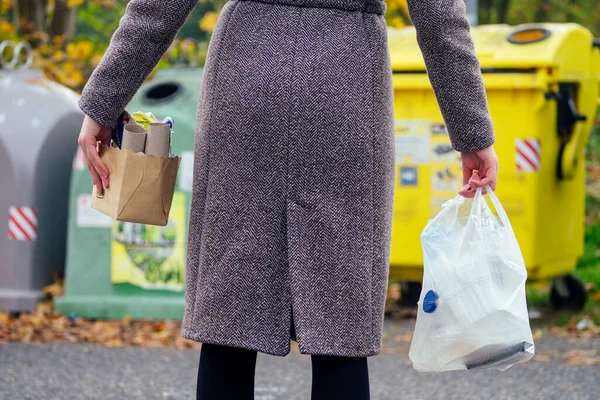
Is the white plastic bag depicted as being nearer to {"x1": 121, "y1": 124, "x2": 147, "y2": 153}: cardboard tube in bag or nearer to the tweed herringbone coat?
the tweed herringbone coat

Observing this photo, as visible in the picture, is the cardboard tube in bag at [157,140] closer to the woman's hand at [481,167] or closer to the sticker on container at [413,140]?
the woman's hand at [481,167]

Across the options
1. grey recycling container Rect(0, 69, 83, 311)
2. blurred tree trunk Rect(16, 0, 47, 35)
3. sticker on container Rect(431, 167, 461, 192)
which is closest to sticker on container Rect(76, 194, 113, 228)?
grey recycling container Rect(0, 69, 83, 311)

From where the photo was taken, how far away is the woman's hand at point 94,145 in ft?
7.54

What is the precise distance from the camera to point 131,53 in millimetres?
2258

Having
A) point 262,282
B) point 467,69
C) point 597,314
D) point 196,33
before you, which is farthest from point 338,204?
point 196,33

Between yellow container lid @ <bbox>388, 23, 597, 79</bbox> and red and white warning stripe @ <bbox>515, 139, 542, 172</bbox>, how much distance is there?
43cm

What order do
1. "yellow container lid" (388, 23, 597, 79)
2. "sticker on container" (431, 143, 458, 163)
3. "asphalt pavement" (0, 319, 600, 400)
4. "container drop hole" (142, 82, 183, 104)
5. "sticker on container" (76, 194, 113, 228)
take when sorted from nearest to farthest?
"asphalt pavement" (0, 319, 600, 400)
"yellow container lid" (388, 23, 597, 79)
"sticker on container" (431, 143, 458, 163)
"sticker on container" (76, 194, 113, 228)
"container drop hole" (142, 82, 183, 104)

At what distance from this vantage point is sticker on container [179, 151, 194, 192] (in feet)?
21.0

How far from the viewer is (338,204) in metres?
2.22

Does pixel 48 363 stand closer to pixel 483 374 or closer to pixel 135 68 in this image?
pixel 483 374

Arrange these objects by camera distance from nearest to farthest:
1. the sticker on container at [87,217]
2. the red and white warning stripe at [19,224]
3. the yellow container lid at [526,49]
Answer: the yellow container lid at [526,49]
the sticker on container at [87,217]
the red and white warning stripe at [19,224]

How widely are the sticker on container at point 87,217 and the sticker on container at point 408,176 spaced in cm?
177

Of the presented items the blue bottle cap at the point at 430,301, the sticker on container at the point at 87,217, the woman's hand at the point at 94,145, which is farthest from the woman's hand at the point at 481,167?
the sticker on container at the point at 87,217

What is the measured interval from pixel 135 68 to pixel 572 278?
17.2ft
